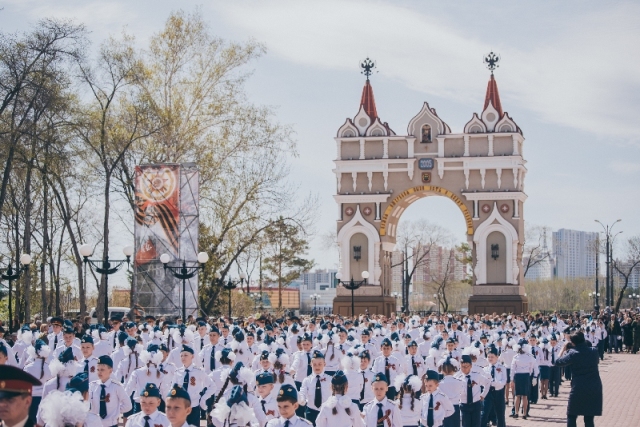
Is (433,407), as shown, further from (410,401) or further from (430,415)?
(410,401)

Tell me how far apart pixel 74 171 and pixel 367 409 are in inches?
1298

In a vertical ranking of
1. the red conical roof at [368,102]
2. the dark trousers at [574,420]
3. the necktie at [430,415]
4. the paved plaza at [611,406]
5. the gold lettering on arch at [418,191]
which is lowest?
the paved plaza at [611,406]

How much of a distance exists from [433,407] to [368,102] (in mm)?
51142

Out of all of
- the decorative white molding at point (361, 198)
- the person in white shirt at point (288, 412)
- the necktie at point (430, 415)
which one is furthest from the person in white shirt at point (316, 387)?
the decorative white molding at point (361, 198)

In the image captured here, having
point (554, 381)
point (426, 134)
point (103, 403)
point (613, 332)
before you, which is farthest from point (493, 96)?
point (103, 403)

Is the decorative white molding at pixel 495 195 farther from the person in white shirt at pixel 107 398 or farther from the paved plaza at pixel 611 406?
the person in white shirt at pixel 107 398

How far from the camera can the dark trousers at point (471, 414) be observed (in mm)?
16141

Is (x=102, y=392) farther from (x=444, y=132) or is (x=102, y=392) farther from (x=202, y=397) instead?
(x=444, y=132)

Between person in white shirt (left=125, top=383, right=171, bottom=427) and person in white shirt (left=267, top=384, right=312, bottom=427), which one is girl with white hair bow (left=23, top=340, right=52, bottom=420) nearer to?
person in white shirt (left=125, top=383, right=171, bottom=427)

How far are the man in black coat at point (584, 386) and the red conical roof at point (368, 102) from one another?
48.1 m

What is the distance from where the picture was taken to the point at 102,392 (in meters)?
12.9

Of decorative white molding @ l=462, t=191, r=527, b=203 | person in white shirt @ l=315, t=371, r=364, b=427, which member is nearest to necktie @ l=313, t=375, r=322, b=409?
person in white shirt @ l=315, t=371, r=364, b=427

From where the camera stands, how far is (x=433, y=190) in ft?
195

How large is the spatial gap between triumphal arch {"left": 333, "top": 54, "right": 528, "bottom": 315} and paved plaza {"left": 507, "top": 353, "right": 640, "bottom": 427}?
884 inches
